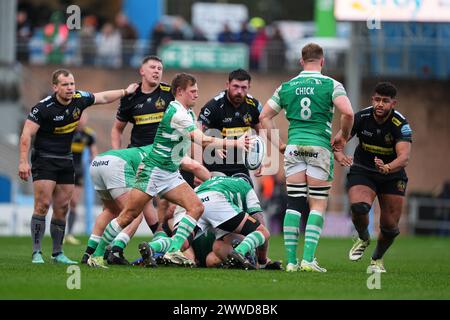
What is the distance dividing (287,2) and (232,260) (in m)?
53.2

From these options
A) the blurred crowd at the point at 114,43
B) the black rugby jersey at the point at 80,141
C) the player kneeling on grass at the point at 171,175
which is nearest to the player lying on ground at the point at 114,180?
the player kneeling on grass at the point at 171,175

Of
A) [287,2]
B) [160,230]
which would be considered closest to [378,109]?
[160,230]

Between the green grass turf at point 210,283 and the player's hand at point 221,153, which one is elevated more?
the player's hand at point 221,153

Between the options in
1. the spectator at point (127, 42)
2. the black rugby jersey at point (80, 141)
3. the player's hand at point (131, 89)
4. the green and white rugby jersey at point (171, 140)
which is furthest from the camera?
the spectator at point (127, 42)

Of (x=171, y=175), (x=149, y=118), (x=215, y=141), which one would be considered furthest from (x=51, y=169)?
(x=215, y=141)

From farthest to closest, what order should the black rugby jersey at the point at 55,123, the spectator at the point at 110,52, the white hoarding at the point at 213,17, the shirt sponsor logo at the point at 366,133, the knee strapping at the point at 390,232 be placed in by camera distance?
the white hoarding at the point at 213,17, the spectator at the point at 110,52, the knee strapping at the point at 390,232, the shirt sponsor logo at the point at 366,133, the black rugby jersey at the point at 55,123

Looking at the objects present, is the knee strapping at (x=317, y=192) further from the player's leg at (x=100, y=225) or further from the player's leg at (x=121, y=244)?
the player's leg at (x=100, y=225)

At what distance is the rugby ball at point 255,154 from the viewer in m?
13.3

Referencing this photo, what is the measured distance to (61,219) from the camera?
14188 millimetres

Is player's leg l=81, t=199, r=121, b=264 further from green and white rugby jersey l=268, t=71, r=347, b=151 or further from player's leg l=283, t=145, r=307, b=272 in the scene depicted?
green and white rugby jersey l=268, t=71, r=347, b=151

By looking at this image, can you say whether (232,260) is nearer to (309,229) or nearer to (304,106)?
(309,229)

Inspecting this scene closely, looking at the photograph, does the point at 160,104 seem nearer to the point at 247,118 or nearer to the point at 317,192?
the point at 247,118

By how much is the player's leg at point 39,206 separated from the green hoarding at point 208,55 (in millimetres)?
19254
